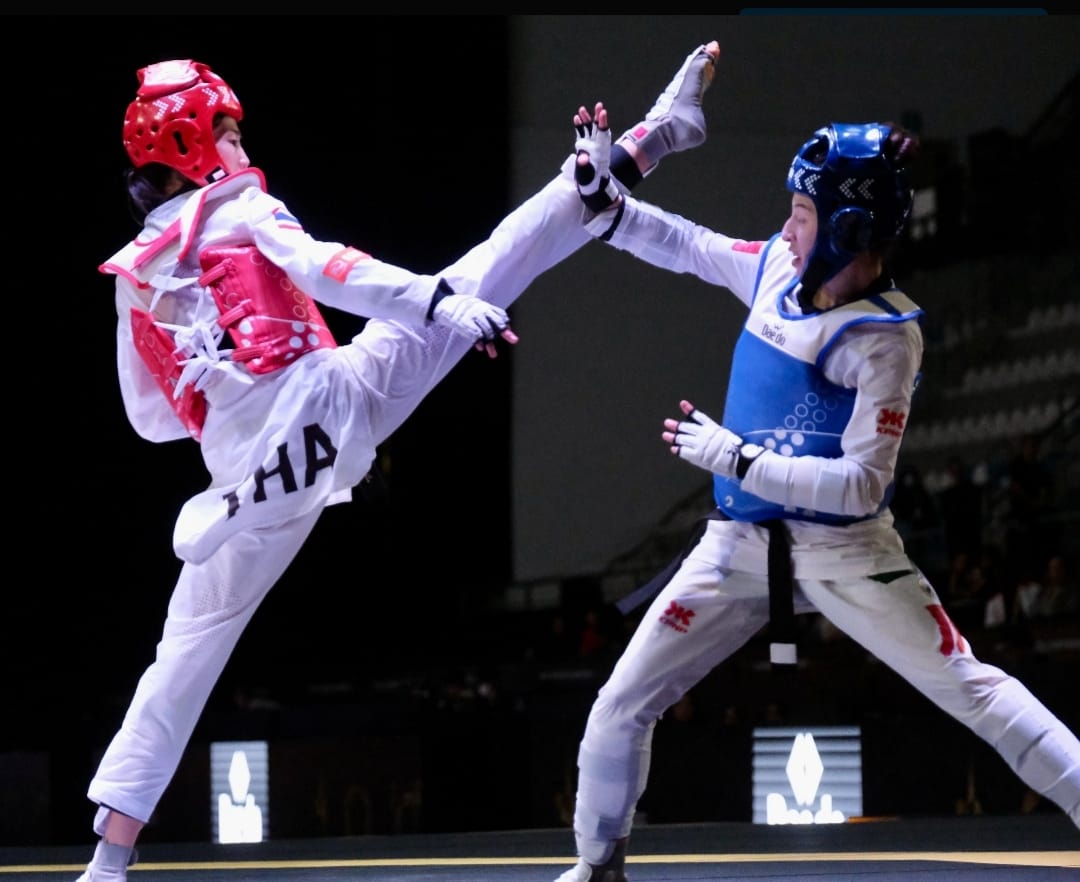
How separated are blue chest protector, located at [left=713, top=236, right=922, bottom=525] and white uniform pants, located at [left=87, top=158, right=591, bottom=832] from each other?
0.65m

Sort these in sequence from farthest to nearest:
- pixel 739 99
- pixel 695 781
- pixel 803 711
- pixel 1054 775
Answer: pixel 739 99, pixel 803 711, pixel 695 781, pixel 1054 775

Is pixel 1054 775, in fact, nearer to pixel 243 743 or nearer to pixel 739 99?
pixel 243 743

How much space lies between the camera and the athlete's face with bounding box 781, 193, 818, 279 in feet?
9.86

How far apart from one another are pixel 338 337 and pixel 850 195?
259 inches

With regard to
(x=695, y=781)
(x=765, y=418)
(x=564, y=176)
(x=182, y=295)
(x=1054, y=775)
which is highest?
(x=564, y=176)

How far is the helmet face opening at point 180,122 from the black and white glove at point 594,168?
2.63 feet

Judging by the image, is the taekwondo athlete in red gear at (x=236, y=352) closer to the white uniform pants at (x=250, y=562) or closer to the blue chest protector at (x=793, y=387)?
the white uniform pants at (x=250, y=562)

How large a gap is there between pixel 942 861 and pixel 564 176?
1.95 meters

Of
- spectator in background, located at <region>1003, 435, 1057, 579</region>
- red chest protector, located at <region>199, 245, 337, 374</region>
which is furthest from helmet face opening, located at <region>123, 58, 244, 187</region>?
spectator in background, located at <region>1003, 435, 1057, 579</region>

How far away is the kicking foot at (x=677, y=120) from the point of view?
12.0 feet

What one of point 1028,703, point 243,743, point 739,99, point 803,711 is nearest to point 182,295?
point 1028,703

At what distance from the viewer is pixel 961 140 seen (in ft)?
34.7

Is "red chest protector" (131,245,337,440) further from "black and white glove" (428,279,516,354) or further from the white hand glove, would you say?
the white hand glove

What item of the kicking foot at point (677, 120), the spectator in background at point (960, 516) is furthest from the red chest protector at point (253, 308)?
the spectator in background at point (960, 516)
